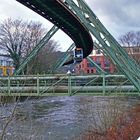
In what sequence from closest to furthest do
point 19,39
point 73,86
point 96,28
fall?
point 96,28
point 73,86
point 19,39

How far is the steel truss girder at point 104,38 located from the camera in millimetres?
25906

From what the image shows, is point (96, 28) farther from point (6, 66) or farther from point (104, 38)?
point (6, 66)

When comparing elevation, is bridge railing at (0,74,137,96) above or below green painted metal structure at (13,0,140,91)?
below

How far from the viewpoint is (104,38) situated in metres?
26.8

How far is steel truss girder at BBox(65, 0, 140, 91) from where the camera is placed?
25906 millimetres

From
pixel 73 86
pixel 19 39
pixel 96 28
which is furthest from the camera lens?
pixel 19 39

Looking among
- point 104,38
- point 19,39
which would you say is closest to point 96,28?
point 104,38

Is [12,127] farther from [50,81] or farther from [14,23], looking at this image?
[14,23]

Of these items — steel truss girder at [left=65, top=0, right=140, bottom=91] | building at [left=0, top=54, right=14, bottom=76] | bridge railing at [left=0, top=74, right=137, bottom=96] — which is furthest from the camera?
building at [left=0, top=54, right=14, bottom=76]

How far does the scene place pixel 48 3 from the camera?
2775cm

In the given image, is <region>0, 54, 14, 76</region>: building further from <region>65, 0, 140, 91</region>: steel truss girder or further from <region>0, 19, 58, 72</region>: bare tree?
<region>65, 0, 140, 91</region>: steel truss girder

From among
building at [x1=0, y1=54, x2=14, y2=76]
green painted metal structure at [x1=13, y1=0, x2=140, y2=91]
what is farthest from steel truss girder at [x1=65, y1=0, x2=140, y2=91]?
building at [x1=0, y1=54, x2=14, y2=76]

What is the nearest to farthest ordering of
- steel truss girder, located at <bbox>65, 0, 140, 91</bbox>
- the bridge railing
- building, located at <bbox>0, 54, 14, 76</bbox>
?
steel truss girder, located at <bbox>65, 0, 140, 91</bbox>, the bridge railing, building, located at <bbox>0, 54, 14, 76</bbox>

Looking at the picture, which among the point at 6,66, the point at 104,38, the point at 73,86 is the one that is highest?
the point at 104,38
